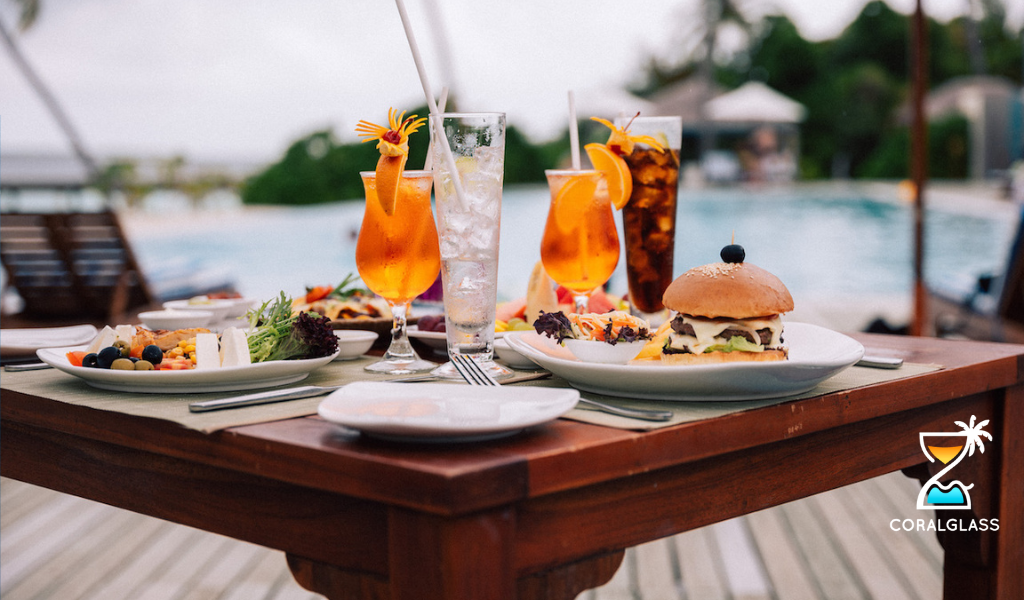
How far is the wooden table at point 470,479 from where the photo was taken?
2.02 ft

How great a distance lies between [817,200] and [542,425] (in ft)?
54.3

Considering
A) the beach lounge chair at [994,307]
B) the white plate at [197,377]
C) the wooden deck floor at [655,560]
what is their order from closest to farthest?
the white plate at [197,377] → the wooden deck floor at [655,560] → the beach lounge chair at [994,307]

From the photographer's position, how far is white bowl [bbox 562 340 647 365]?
909 mm

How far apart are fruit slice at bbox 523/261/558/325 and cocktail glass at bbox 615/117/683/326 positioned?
125 millimetres

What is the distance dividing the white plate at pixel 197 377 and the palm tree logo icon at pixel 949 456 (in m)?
0.75

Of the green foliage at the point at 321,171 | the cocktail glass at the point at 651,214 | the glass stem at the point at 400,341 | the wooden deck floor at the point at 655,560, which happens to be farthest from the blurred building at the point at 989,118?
the glass stem at the point at 400,341

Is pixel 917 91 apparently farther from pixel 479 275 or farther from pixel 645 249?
pixel 479 275

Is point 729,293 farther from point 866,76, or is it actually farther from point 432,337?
point 866,76

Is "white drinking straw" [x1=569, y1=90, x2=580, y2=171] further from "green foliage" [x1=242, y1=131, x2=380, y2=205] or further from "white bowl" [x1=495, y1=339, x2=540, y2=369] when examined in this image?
Answer: "green foliage" [x1=242, y1=131, x2=380, y2=205]

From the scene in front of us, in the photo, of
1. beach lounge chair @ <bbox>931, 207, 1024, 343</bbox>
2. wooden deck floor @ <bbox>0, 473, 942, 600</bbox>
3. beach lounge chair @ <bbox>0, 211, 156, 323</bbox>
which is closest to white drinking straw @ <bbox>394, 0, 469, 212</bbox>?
wooden deck floor @ <bbox>0, 473, 942, 600</bbox>

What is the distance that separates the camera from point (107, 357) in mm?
917

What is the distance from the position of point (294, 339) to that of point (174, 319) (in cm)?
38

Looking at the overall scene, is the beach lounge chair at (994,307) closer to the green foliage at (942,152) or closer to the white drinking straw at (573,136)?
the white drinking straw at (573,136)

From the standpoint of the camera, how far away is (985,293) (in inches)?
154
